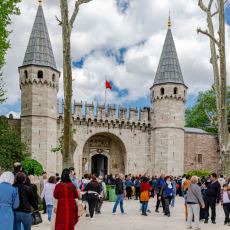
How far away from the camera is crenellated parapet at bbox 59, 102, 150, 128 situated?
32.6 metres

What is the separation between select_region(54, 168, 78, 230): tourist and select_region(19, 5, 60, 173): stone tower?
2173 cm

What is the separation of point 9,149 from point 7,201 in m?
19.5

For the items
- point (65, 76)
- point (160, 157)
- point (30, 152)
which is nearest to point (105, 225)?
point (65, 76)

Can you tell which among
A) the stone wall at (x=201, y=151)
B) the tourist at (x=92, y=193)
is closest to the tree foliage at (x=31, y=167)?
the tourist at (x=92, y=193)

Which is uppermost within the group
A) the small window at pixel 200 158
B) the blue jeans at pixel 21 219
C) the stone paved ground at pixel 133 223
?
the small window at pixel 200 158

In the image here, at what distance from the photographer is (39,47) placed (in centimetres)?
3102

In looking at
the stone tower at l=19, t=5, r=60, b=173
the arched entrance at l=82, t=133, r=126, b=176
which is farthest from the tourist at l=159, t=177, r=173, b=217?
the arched entrance at l=82, t=133, r=126, b=176

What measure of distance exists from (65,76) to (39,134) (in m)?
15.7

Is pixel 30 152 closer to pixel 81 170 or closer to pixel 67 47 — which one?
pixel 81 170

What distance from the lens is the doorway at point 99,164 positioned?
3575cm

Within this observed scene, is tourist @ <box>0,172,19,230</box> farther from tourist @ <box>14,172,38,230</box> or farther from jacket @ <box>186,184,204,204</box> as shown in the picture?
jacket @ <box>186,184,204,204</box>

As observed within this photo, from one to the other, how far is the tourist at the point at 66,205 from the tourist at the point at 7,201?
38.8 inches

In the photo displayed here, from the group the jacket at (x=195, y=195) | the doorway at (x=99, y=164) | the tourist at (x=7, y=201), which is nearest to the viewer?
the tourist at (x=7, y=201)

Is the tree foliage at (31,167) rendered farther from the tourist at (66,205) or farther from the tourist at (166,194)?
the tourist at (66,205)
